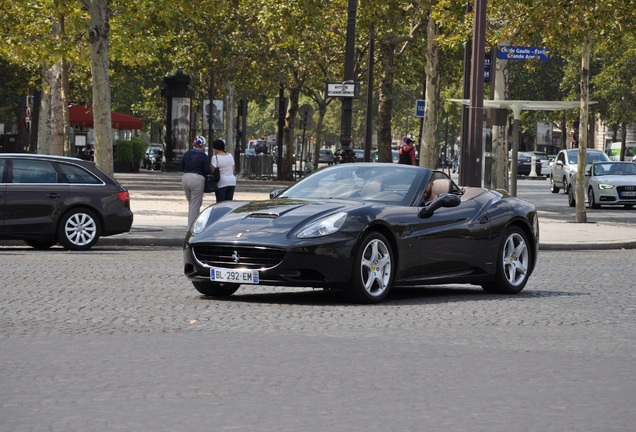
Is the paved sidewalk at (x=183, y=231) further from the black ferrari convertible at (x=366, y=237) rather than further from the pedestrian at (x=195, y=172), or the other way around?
the black ferrari convertible at (x=366, y=237)

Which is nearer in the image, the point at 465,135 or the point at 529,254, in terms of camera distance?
the point at 529,254

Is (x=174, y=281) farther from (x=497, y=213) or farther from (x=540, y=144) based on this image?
(x=540, y=144)

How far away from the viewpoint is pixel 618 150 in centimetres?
8806

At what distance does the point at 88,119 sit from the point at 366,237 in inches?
2123

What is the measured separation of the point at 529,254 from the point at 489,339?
14.8 feet

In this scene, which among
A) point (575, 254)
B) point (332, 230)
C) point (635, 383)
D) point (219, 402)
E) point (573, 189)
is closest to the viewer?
point (219, 402)

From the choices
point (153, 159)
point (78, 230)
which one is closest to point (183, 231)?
point (78, 230)

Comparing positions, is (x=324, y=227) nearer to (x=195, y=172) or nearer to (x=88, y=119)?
(x=195, y=172)

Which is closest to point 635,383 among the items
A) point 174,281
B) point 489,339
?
point 489,339

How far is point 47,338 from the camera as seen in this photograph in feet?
33.6

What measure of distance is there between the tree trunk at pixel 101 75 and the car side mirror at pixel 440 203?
16144 mm

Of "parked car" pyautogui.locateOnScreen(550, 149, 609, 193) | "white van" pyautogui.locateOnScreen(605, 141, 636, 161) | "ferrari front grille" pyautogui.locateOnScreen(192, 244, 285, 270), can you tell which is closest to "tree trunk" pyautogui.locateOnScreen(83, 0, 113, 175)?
"ferrari front grille" pyautogui.locateOnScreen(192, 244, 285, 270)

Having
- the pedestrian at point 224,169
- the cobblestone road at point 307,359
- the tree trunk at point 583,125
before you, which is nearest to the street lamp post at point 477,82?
the pedestrian at point 224,169

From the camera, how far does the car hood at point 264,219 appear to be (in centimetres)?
1270
